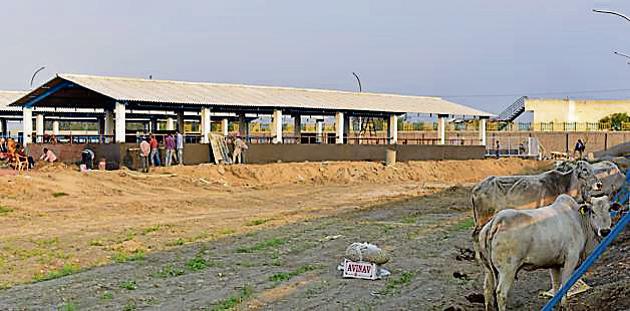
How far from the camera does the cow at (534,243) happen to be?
10.3 metres

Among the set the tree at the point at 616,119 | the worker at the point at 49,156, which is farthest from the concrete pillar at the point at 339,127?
the tree at the point at 616,119

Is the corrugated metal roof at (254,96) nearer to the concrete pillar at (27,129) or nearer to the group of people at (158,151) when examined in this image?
the group of people at (158,151)

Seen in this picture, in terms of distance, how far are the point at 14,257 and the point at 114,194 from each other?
15831 mm

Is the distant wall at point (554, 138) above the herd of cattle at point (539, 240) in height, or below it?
above

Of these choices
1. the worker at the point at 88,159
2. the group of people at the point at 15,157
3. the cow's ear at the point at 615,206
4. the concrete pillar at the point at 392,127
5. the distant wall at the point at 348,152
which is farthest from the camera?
the concrete pillar at the point at 392,127

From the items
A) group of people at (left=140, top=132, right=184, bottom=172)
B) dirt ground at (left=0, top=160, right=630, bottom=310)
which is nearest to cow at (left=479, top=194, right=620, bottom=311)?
dirt ground at (left=0, top=160, right=630, bottom=310)

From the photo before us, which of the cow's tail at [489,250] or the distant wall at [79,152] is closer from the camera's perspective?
the cow's tail at [489,250]

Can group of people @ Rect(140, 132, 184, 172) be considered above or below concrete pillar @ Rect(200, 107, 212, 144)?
below

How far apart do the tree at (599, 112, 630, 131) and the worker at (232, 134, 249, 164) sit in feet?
182

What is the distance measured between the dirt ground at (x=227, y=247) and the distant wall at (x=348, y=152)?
6.98 m

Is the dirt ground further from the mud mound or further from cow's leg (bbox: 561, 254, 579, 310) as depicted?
the mud mound

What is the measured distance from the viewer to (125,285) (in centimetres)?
1435

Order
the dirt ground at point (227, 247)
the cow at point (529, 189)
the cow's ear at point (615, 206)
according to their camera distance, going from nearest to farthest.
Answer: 1. the dirt ground at point (227, 247)
2. the cow's ear at point (615, 206)
3. the cow at point (529, 189)

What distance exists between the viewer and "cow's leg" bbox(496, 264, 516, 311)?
1027 cm
